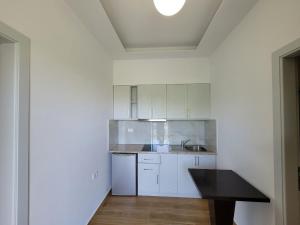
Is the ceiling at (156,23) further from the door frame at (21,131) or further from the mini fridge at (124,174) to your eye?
the mini fridge at (124,174)

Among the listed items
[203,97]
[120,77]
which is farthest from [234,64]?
[120,77]

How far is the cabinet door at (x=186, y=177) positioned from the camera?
11.4 feet

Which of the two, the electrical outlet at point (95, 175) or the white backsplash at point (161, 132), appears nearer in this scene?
the electrical outlet at point (95, 175)

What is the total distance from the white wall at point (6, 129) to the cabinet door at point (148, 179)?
95.4 inches

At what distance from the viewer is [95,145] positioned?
2895mm

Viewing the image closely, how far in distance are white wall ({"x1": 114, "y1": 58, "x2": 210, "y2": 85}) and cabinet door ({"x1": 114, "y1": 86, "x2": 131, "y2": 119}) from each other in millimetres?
152

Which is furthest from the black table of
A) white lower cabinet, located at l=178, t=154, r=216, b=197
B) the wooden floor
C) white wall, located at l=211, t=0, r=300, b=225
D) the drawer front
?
the drawer front

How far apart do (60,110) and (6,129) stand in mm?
599

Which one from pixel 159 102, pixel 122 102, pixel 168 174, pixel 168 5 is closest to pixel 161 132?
pixel 159 102

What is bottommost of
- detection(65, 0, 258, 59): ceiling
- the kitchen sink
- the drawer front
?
the drawer front

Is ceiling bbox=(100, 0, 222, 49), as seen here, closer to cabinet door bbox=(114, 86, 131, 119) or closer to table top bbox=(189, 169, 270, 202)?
cabinet door bbox=(114, 86, 131, 119)

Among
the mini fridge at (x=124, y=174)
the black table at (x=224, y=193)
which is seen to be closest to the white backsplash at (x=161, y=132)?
the mini fridge at (x=124, y=174)

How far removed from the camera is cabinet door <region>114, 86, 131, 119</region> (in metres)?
3.91

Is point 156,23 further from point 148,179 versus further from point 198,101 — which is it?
point 148,179
